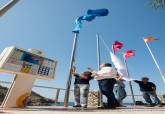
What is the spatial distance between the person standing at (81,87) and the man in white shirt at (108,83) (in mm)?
508

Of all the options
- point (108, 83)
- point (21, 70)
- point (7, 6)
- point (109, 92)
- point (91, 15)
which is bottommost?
point (109, 92)

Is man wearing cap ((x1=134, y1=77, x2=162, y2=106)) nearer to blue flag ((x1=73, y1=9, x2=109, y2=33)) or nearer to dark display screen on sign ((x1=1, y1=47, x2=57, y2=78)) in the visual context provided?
blue flag ((x1=73, y1=9, x2=109, y2=33))

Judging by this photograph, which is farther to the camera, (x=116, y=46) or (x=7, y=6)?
(x=116, y=46)

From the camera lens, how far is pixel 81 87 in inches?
291

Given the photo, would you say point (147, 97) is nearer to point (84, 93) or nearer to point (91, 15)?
point (84, 93)

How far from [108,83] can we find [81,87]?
1.09m

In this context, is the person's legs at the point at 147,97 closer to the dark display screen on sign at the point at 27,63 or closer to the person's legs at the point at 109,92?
the person's legs at the point at 109,92

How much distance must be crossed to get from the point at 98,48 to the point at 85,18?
6.49ft

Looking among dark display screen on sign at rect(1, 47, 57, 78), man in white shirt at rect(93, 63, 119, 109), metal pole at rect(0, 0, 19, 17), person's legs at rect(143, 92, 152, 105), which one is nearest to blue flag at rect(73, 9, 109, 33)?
dark display screen on sign at rect(1, 47, 57, 78)

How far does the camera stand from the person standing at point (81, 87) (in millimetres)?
7200

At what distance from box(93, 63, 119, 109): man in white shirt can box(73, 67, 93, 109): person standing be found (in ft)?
1.67

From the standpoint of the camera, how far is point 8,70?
19.8 ft

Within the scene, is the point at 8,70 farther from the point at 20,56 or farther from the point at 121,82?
the point at 121,82

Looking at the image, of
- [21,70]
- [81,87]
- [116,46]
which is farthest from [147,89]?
[116,46]
